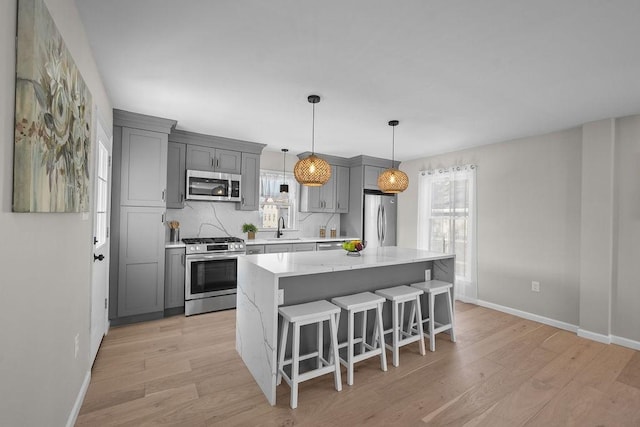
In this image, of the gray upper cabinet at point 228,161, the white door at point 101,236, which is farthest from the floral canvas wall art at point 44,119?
the gray upper cabinet at point 228,161

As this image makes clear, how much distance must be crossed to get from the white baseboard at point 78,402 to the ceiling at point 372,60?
7.65ft

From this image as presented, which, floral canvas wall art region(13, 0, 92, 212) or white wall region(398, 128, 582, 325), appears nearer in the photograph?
floral canvas wall art region(13, 0, 92, 212)

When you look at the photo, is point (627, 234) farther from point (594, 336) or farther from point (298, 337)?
point (298, 337)

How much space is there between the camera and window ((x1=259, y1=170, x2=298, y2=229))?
5172 millimetres

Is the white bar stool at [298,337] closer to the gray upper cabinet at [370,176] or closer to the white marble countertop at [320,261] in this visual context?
the white marble countertop at [320,261]

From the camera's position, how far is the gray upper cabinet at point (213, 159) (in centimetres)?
423

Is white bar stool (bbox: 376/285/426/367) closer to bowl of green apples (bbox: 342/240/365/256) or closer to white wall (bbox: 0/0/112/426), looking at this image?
bowl of green apples (bbox: 342/240/365/256)

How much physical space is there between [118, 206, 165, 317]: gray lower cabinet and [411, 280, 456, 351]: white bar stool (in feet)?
9.69

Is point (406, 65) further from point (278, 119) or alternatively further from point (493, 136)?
point (493, 136)

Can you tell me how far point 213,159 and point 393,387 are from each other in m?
3.60

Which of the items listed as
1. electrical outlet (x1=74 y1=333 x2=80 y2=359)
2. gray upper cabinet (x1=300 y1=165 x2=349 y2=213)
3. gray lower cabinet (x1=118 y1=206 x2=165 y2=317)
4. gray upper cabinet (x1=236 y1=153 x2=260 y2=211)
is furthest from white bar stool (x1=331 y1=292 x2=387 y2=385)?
gray upper cabinet (x1=300 y1=165 x2=349 y2=213)

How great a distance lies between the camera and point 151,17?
1805 mm

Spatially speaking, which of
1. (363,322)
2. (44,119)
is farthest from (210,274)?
(44,119)

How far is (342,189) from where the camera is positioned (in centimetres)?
581
